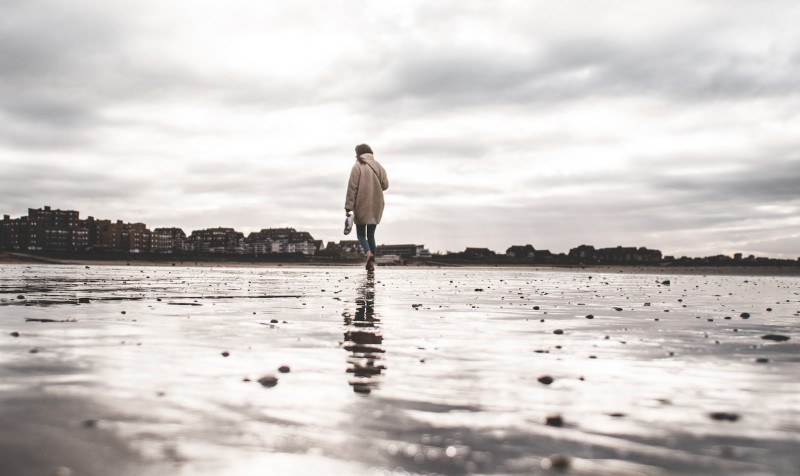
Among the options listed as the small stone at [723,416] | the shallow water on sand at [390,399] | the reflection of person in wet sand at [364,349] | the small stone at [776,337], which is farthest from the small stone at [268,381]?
the small stone at [776,337]

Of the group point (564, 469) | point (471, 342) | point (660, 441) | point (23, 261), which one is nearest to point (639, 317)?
point (471, 342)

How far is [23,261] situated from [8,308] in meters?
59.8

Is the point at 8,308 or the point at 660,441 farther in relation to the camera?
the point at 8,308

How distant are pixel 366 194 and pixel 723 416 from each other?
739 inches

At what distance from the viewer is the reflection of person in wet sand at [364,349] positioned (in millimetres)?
3637

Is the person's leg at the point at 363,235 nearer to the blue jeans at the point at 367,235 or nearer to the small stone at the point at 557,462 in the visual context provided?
the blue jeans at the point at 367,235

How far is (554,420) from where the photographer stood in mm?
2768

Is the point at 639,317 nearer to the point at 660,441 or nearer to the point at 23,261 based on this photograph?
the point at 660,441

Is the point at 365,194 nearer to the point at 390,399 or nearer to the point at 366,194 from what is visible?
the point at 366,194

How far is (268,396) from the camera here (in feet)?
10.5

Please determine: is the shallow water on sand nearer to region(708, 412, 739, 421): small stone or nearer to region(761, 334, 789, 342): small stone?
region(708, 412, 739, 421): small stone

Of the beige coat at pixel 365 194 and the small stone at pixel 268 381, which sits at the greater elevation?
the beige coat at pixel 365 194

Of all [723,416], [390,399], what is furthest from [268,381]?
[723,416]

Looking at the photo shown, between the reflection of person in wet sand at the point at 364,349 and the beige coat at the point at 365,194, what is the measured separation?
13254 mm
